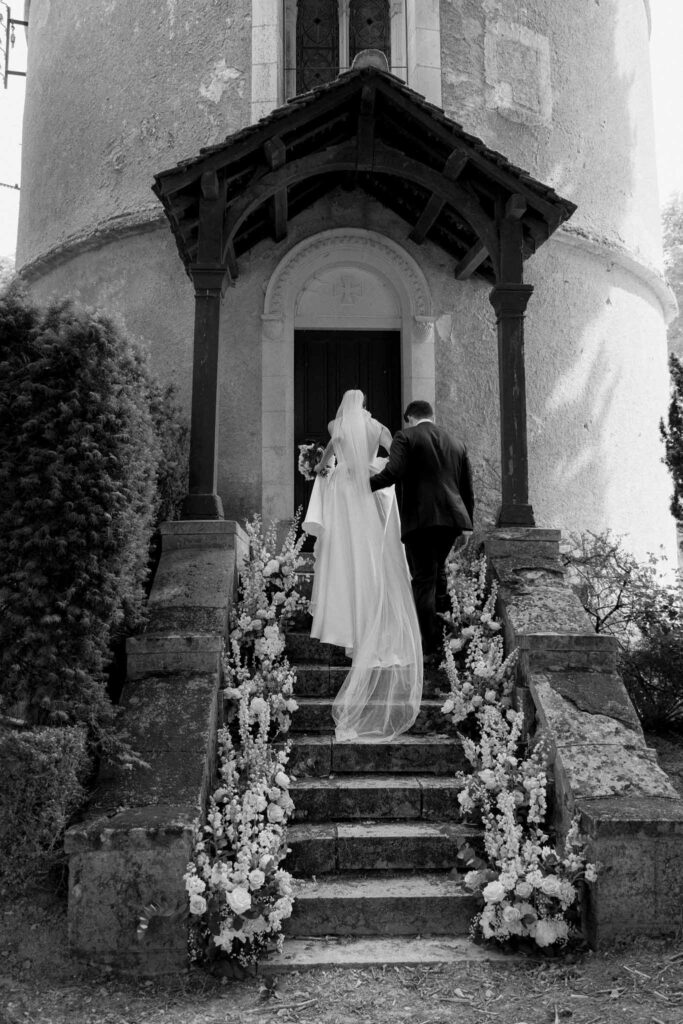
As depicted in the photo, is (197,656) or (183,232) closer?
(197,656)

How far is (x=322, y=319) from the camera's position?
9062 millimetres

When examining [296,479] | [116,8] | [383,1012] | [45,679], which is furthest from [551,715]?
[116,8]

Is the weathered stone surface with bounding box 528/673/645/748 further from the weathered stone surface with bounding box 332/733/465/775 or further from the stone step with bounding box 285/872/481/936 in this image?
the stone step with bounding box 285/872/481/936

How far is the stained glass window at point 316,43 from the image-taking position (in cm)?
942

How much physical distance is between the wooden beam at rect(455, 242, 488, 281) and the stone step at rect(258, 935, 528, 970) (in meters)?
5.91

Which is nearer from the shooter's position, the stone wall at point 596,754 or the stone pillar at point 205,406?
the stone wall at point 596,754

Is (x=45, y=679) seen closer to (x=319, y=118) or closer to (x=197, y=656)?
(x=197, y=656)

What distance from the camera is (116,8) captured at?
9828mm

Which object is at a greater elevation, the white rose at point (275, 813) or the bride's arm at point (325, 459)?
the bride's arm at point (325, 459)

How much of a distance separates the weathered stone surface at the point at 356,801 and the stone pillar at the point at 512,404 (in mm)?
2710

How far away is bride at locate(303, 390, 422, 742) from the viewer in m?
5.36

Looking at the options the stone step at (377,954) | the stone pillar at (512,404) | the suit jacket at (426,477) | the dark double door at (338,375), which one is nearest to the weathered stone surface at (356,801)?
the stone step at (377,954)

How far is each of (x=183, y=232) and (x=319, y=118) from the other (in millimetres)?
1398

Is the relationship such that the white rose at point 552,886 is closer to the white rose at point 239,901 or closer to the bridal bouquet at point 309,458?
the white rose at point 239,901
